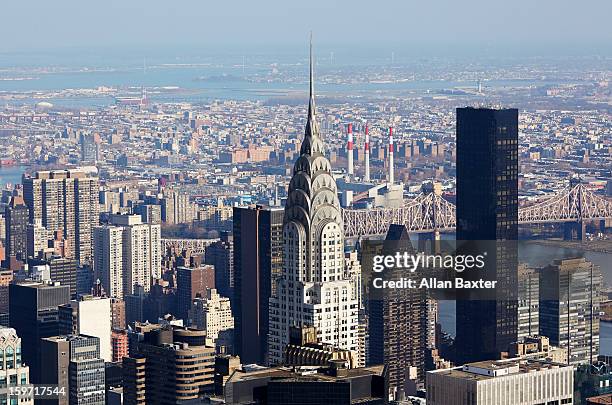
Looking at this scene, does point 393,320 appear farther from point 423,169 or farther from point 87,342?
point 423,169

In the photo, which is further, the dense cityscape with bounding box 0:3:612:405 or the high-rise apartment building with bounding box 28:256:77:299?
the high-rise apartment building with bounding box 28:256:77:299

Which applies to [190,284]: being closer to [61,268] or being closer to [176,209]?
[61,268]

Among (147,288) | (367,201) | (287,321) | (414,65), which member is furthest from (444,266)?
(414,65)

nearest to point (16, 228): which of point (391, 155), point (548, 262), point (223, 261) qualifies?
point (223, 261)

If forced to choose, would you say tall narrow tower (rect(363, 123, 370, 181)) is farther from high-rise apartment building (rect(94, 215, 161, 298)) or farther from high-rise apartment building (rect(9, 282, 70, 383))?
high-rise apartment building (rect(9, 282, 70, 383))

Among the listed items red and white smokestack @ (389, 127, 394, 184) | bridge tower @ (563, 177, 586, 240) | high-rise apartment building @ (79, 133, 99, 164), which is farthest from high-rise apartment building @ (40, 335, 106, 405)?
high-rise apartment building @ (79, 133, 99, 164)
